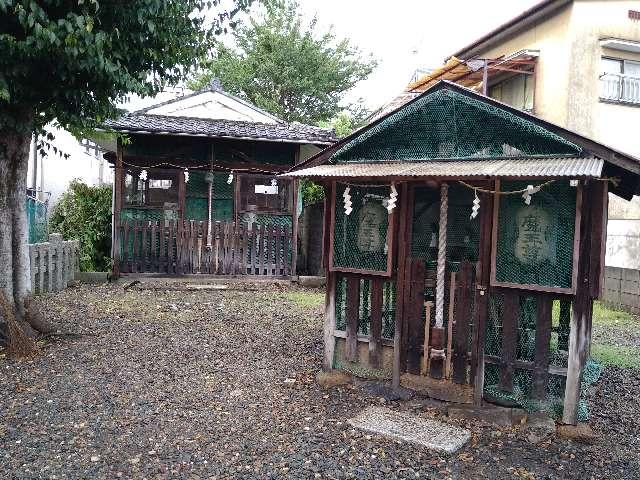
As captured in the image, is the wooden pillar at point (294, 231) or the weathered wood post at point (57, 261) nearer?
the weathered wood post at point (57, 261)

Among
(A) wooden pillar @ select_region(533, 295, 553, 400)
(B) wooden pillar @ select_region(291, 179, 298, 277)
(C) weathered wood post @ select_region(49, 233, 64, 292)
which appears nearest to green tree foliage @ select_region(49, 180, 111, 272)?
(C) weathered wood post @ select_region(49, 233, 64, 292)

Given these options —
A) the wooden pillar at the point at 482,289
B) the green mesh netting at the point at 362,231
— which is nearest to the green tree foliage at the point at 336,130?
the green mesh netting at the point at 362,231

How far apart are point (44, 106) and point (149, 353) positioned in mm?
3208

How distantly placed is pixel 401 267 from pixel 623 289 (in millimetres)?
7659

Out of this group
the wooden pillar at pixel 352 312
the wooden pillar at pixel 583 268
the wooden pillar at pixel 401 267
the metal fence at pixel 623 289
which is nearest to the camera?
the wooden pillar at pixel 583 268

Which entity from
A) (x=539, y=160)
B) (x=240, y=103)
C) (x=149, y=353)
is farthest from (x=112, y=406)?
(x=240, y=103)

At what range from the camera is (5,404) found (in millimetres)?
4707

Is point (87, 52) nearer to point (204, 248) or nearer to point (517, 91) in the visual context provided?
point (204, 248)

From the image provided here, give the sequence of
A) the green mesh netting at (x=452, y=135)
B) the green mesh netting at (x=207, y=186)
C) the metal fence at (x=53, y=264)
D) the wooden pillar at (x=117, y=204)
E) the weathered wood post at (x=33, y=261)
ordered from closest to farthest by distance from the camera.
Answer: the green mesh netting at (x=452, y=135)
the weathered wood post at (x=33, y=261)
the metal fence at (x=53, y=264)
the wooden pillar at (x=117, y=204)
the green mesh netting at (x=207, y=186)

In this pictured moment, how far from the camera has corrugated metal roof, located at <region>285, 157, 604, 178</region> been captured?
405 cm

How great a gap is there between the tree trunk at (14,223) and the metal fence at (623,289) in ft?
33.9

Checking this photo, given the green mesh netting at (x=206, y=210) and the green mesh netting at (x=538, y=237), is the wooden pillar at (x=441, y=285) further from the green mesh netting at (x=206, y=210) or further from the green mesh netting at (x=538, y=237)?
the green mesh netting at (x=206, y=210)

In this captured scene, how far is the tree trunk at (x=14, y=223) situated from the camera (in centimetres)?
626

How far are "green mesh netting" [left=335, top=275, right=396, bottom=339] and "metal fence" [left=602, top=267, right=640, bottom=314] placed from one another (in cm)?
693
